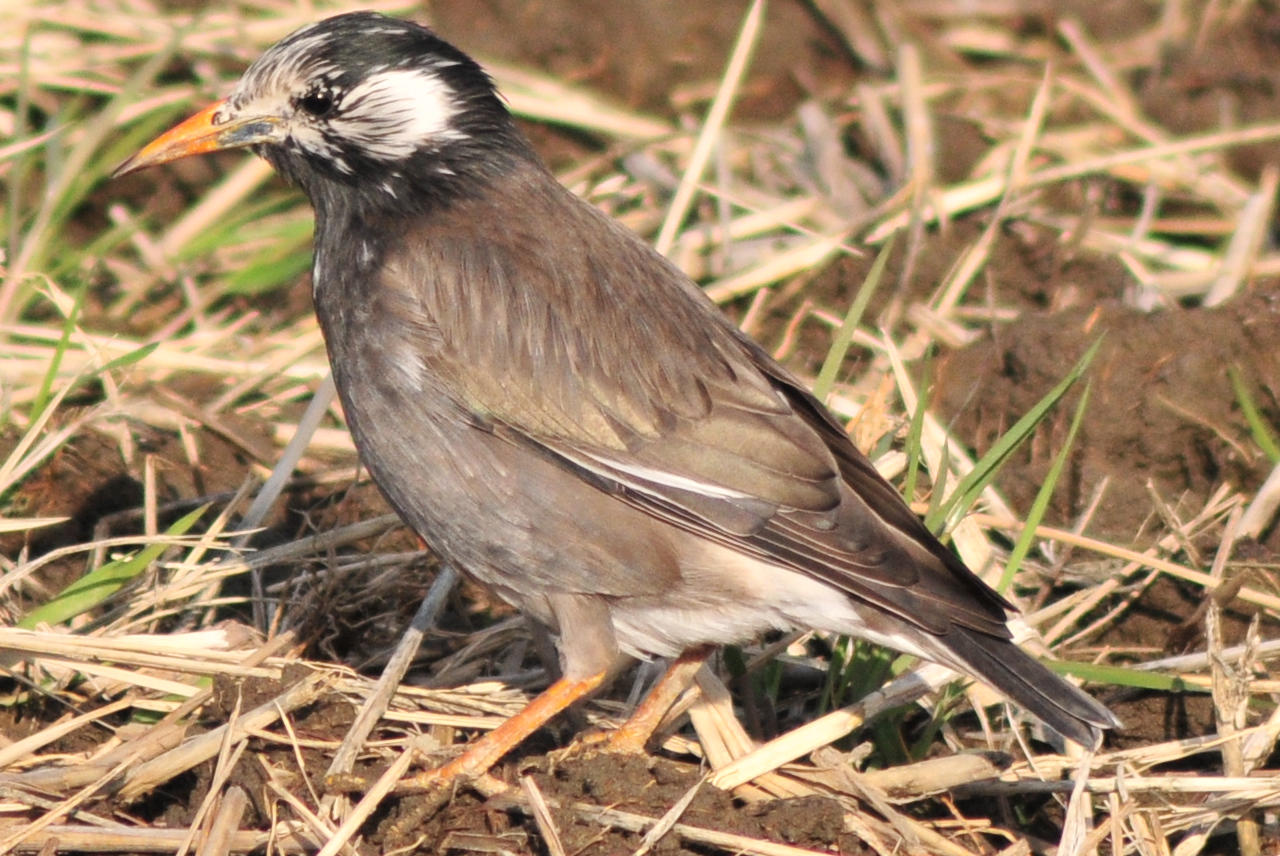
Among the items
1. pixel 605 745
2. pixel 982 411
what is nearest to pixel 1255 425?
pixel 982 411

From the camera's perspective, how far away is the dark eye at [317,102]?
546 cm

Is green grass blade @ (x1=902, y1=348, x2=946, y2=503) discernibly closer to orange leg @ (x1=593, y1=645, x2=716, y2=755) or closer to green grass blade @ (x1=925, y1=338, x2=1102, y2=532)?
green grass blade @ (x1=925, y1=338, x2=1102, y2=532)

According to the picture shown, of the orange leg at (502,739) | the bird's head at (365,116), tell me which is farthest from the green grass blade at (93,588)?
the bird's head at (365,116)

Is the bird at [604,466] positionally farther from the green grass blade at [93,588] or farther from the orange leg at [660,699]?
the green grass blade at [93,588]

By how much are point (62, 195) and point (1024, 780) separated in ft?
15.5

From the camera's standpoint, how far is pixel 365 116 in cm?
548

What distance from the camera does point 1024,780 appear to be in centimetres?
502

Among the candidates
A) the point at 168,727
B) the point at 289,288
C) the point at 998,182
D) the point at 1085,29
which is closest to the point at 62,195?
the point at 289,288

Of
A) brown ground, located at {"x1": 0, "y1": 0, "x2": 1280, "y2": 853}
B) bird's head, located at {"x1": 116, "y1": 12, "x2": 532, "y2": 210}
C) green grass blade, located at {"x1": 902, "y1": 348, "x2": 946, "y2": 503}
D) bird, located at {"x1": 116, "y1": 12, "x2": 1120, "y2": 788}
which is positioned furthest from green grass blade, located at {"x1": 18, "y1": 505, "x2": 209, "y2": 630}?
green grass blade, located at {"x1": 902, "y1": 348, "x2": 946, "y2": 503}

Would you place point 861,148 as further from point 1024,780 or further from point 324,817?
point 324,817

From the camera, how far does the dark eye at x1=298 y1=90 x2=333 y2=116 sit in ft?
17.9

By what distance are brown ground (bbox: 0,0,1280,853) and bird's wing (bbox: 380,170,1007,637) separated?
2.39ft

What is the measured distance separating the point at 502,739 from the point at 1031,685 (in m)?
1.56

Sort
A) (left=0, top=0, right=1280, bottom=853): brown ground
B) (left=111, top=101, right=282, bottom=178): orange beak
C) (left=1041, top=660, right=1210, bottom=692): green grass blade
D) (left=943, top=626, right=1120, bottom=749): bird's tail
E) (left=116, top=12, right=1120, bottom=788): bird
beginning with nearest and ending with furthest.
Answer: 1. (left=943, top=626, right=1120, bottom=749): bird's tail
2. (left=0, top=0, right=1280, bottom=853): brown ground
3. (left=116, top=12, right=1120, bottom=788): bird
4. (left=1041, top=660, right=1210, bottom=692): green grass blade
5. (left=111, top=101, right=282, bottom=178): orange beak
